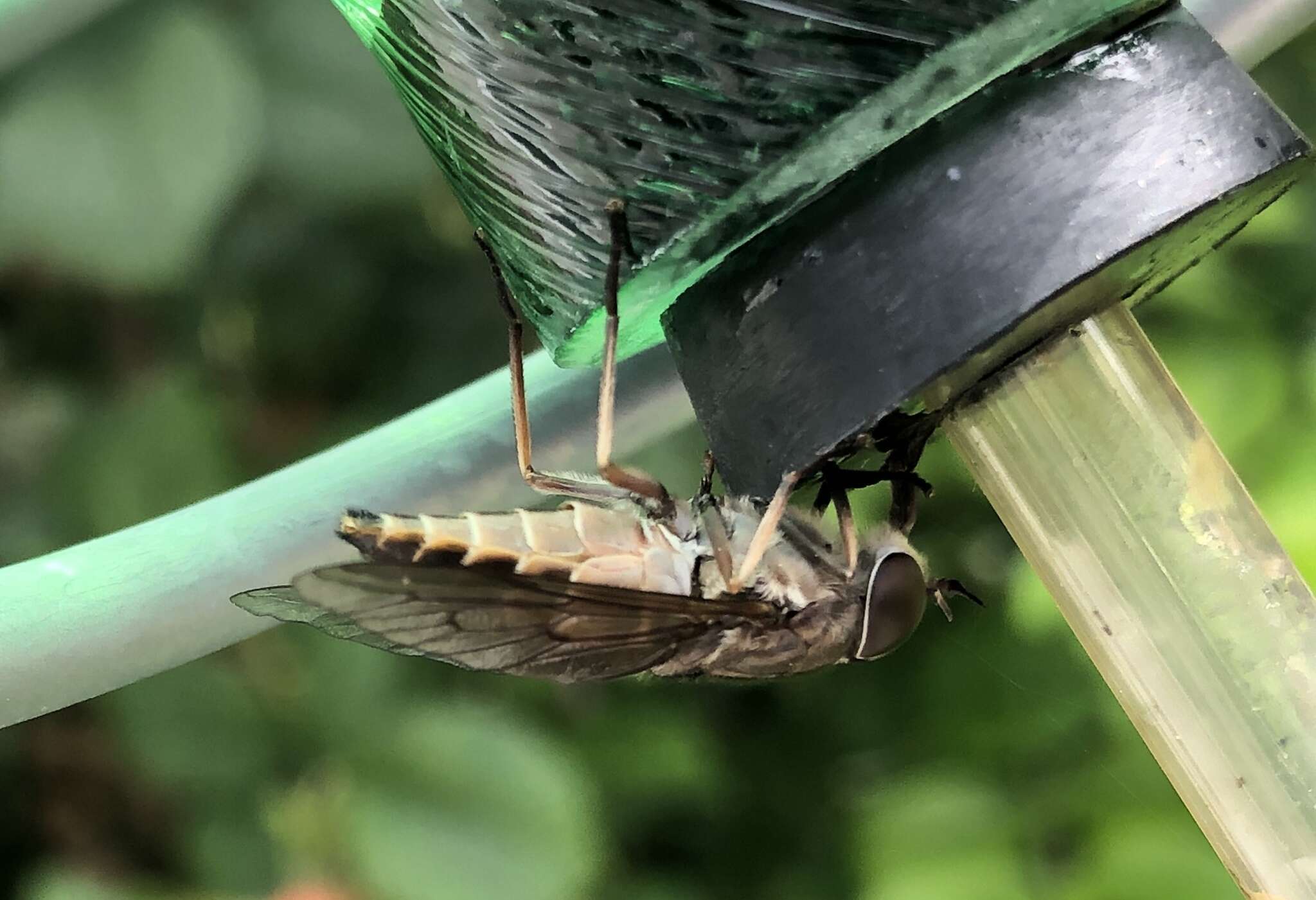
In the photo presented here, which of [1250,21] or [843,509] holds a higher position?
[1250,21]

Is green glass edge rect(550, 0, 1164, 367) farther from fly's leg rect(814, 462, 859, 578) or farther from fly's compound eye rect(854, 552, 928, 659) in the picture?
fly's compound eye rect(854, 552, 928, 659)

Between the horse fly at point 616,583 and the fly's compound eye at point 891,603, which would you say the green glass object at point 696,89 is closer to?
the horse fly at point 616,583

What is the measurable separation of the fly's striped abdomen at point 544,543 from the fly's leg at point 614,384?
0.03 meters

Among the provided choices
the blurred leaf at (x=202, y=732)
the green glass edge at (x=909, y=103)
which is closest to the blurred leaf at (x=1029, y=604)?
the green glass edge at (x=909, y=103)

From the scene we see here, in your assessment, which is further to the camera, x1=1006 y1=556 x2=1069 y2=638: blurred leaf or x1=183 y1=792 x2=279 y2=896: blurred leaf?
x1=183 y1=792 x2=279 y2=896: blurred leaf

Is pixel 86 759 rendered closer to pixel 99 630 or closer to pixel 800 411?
pixel 99 630

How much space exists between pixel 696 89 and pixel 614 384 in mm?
240

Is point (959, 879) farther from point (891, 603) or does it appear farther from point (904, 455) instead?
point (904, 455)

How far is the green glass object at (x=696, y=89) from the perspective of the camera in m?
0.32

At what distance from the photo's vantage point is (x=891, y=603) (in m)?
0.70

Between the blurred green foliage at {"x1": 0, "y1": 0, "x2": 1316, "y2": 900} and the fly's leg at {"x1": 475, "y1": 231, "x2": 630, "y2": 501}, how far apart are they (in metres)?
0.34

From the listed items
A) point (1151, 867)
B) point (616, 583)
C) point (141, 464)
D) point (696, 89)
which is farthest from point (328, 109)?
point (1151, 867)

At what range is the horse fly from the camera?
1.85 ft

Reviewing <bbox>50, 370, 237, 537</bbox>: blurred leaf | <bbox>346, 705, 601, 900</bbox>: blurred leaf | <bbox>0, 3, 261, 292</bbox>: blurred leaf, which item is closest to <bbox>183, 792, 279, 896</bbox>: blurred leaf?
<bbox>346, 705, 601, 900</bbox>: blurred leaf
